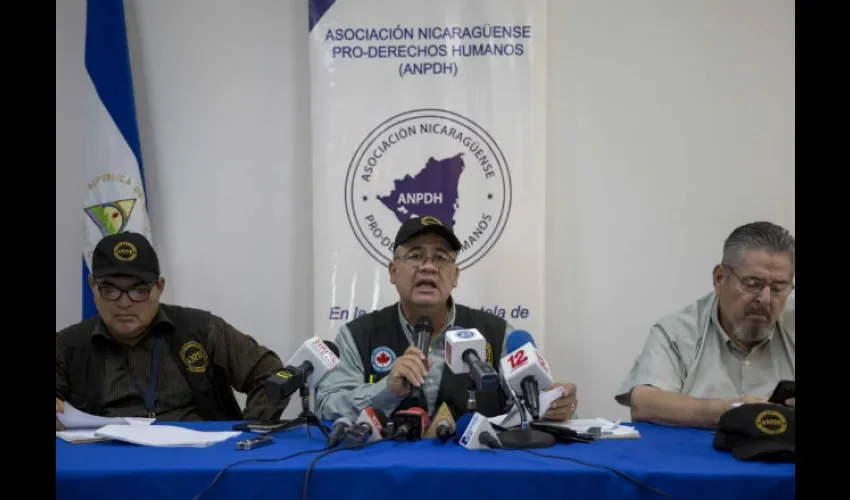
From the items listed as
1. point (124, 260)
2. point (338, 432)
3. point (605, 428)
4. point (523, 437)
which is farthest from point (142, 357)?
point (605, 428)

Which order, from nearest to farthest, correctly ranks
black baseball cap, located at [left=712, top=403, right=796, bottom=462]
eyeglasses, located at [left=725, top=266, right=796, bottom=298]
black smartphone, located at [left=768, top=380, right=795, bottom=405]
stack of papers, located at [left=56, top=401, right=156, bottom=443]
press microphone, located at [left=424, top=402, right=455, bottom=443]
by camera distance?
black baseball cap, located at [left=712, top=403, right=796, bottom=462] → press microphone, located at [left=424, top=402, right=455, bottom=443] → black smartphone, located at [left=768, top=380, right=795, bottom=405] → stack of papers, located at [left=56, top=401, right=156, bottom=443] → eyeglasses, located at [left=725, top=266, right=796, bottom=298]

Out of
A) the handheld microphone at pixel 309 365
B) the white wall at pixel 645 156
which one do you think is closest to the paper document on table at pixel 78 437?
the handheld microphone at pixel 309 365

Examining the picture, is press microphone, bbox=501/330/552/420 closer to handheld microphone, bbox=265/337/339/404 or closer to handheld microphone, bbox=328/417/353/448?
handheld microphone, bbox=328/417/353/448

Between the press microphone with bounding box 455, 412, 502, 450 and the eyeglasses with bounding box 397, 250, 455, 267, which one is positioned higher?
the eyeglasses with bounding box 397, 250, 455, 267

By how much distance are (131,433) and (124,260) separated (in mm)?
1050

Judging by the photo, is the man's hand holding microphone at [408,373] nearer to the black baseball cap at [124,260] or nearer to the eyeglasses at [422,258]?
the eyeglasses at [422,258]

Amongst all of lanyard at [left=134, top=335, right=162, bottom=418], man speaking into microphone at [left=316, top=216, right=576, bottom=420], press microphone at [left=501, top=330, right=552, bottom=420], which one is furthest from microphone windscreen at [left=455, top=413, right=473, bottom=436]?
lanyard at [left=134, top=335, right=162, bottom=418]

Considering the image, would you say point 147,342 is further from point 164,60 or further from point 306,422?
point 164,60

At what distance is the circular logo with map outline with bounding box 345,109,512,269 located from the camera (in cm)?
382

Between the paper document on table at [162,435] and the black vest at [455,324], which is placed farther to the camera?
the black vest at [455,324]

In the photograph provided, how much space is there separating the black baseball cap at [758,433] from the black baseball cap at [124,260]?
2.23 metres

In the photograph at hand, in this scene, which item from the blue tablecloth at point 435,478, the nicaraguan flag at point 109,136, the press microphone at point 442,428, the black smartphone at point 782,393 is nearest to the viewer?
the blue tablecloth at point 435,478

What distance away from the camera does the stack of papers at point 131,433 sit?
86.4 inches
